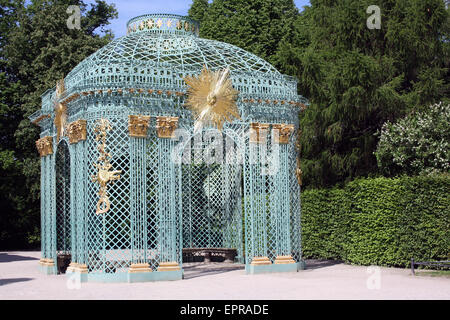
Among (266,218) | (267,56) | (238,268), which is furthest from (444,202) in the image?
(267,56)

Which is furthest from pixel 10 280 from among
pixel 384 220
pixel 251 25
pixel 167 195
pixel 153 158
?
pixel 251 25

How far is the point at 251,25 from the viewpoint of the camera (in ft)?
106

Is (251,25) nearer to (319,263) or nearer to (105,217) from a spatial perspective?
(319,263)

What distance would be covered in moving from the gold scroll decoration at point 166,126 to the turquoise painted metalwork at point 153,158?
0.11 m

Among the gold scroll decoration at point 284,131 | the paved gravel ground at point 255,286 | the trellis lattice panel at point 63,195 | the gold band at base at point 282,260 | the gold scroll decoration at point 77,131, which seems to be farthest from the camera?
the trellis lattice panel at point 63,195

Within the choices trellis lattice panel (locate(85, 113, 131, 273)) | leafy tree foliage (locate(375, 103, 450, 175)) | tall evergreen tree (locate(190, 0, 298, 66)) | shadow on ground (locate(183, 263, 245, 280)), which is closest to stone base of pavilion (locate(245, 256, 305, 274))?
shadow on ground (locate(183, 263, 245, 280))

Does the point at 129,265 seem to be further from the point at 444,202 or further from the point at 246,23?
the point at 246,23

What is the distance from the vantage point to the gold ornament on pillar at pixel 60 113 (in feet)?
53.2

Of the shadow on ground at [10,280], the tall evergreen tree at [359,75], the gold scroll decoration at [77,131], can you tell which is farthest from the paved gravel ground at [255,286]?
the tall evergreen tree at [359,75]

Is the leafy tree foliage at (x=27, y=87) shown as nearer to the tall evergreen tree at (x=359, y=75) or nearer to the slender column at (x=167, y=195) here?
the tall evergreen tree at (x=359, y=75)

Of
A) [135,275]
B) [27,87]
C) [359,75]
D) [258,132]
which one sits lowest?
[135,275]

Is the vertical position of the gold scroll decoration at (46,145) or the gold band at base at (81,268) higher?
the gold scroll decoration at (46,145)

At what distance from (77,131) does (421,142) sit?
1160 cm

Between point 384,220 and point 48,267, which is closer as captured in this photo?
point 384,220
